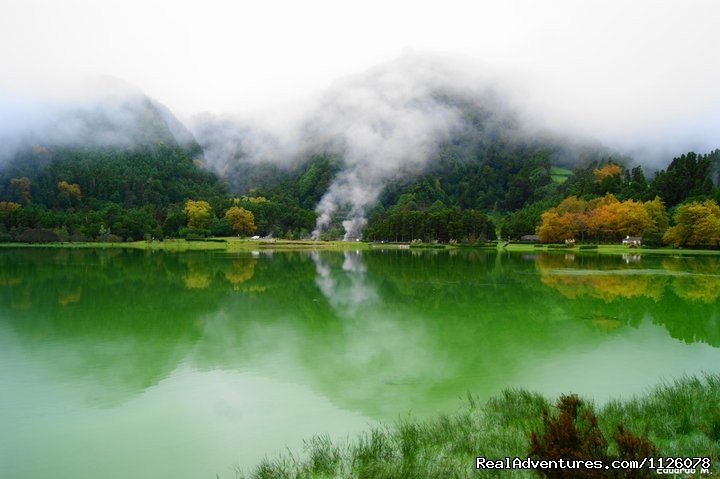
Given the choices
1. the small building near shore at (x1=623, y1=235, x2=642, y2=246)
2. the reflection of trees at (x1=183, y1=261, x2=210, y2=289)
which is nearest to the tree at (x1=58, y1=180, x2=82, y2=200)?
the reflection of trees at (x1=183, y1=261, x2=210, y2=289)

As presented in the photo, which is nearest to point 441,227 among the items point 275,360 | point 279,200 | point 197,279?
→ point 197,279

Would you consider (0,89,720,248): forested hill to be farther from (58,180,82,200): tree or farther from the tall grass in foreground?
the tall grass in foreground

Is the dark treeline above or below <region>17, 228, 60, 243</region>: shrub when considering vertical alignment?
above

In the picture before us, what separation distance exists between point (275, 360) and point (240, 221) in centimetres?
11835

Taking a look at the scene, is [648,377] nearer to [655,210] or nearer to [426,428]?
[426,428]

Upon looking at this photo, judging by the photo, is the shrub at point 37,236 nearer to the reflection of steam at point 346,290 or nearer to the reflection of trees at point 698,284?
the reflection of steam at point 346,290

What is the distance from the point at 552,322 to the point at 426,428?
40.8ft

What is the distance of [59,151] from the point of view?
642 ft

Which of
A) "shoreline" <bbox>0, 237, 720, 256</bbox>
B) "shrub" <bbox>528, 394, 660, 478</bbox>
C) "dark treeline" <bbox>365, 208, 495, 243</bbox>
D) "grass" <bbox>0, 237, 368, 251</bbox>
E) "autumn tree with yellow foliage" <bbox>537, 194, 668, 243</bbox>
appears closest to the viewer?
"shrub" <bbox>528, 394, 660, 478</bbox>

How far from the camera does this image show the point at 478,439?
27.4 ft

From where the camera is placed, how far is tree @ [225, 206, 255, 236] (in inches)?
5079

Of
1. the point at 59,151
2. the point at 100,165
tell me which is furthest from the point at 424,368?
the point at 59,151

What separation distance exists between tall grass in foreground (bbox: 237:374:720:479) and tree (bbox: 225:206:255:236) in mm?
123124

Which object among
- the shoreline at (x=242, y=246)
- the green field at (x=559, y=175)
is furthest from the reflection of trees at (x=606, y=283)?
the green field at (x=559, y=175)
